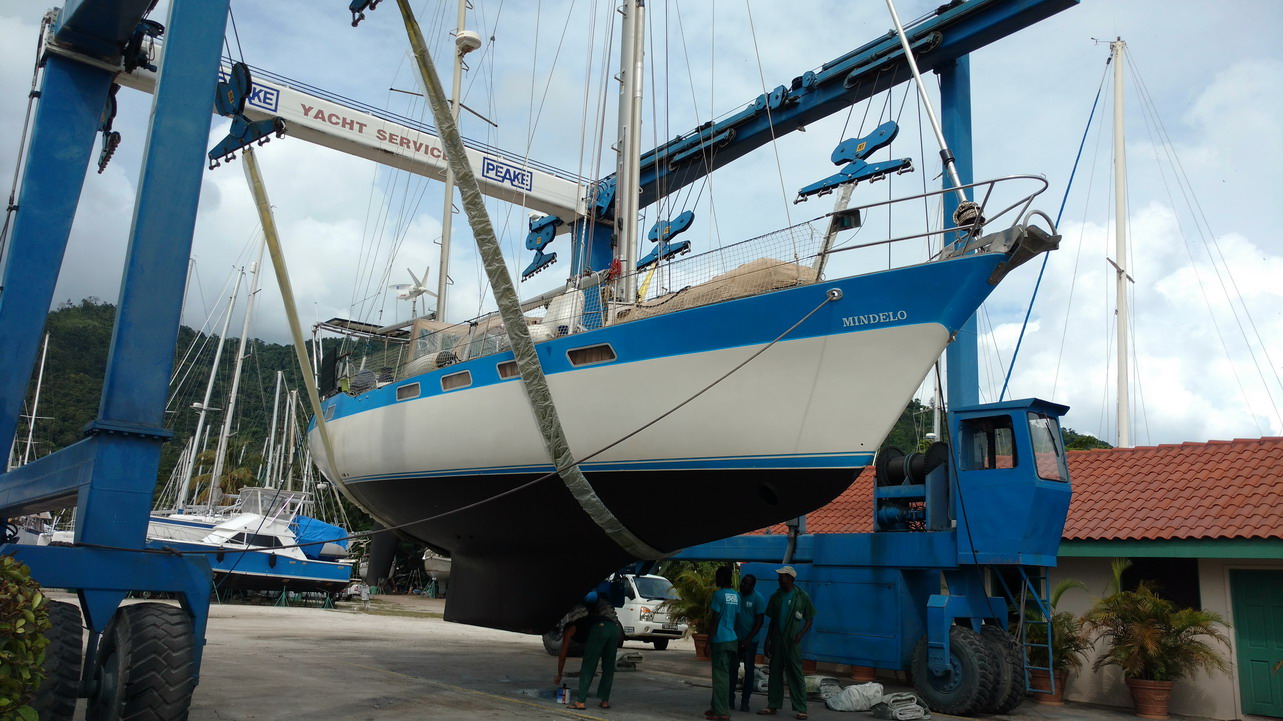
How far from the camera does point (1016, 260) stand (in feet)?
22.3

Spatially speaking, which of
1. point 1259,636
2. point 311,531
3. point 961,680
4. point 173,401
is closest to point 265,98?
point 961,680

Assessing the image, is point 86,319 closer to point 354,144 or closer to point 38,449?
point 38,449

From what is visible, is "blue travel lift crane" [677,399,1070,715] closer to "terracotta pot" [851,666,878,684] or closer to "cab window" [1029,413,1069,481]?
"cab window" [1029,413,1069,481]

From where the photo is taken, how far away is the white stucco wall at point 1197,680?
28.3ft

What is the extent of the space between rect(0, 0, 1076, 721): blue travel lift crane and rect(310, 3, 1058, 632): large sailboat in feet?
8.13

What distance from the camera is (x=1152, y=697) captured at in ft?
27.6

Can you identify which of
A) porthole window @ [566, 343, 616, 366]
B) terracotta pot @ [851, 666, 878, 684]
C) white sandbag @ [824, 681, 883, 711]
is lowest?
terracotta pot @ [851, 666, 878, 684]

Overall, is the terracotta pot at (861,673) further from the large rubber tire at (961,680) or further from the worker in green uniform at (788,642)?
the worker in green uniform at (788,642)

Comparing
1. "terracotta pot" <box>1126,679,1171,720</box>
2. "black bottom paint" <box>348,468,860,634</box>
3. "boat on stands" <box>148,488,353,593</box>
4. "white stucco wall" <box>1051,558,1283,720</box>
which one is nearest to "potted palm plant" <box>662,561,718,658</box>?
"black bottom paint" <box>348,468,860,634</box>

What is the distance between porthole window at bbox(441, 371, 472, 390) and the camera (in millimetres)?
8398

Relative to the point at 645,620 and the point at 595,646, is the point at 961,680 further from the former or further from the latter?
the point at 645,620

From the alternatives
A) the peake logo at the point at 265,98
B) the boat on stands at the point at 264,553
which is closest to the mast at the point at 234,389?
the boat on stands at the point at 264,553

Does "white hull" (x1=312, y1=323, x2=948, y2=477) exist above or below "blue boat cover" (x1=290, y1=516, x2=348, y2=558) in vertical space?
above

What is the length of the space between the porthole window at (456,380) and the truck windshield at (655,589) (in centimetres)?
757
